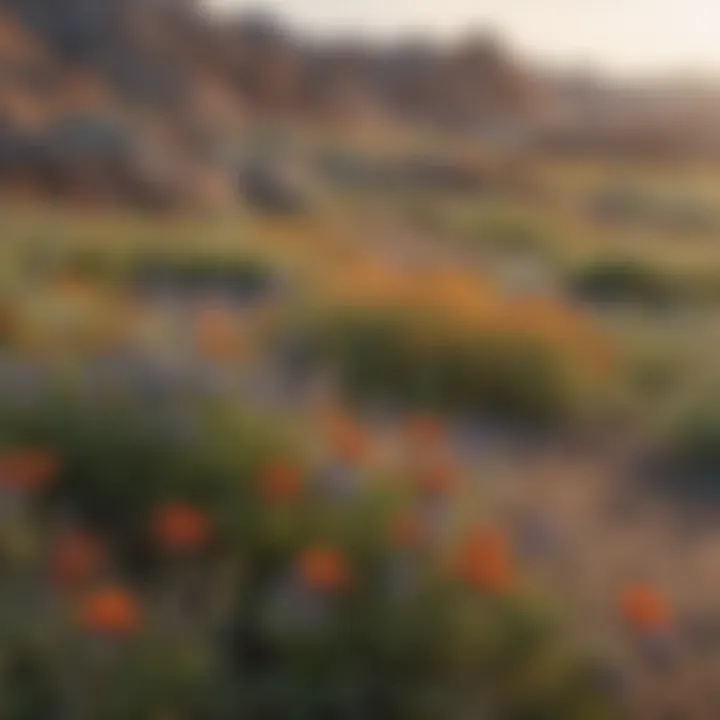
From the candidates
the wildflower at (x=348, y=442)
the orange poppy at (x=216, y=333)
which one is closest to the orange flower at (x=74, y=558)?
the wildflower at (x=348, y=442)

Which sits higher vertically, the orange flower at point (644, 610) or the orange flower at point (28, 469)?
the orange flower at point (28, 469)

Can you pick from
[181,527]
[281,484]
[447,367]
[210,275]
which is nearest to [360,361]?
[447,367]

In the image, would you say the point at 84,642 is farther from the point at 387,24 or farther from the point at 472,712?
the point at 387,24

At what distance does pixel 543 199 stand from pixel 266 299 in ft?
1.73

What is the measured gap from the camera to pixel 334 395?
214cm

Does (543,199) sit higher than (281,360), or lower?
higher

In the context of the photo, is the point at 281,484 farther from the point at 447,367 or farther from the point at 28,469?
the point at 447,367

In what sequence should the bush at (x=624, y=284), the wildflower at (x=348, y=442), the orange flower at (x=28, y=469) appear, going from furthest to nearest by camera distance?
the bush at (x=624, y=284), the wildflower at (x=348, y=442), the orange flower at (x=28, y=469)

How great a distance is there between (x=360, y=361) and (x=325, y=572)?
91 centimetres

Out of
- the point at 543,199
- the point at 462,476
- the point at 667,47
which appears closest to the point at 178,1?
the point at 543,199

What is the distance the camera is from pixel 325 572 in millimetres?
1508

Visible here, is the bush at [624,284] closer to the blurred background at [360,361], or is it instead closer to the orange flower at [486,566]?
the blurred background at [360,361]

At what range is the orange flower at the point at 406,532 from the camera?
5.31ft

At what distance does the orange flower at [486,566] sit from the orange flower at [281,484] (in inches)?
8.1
